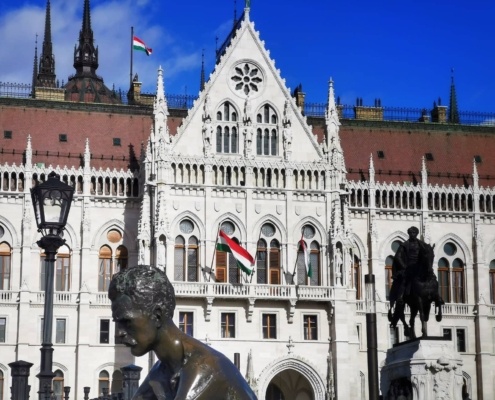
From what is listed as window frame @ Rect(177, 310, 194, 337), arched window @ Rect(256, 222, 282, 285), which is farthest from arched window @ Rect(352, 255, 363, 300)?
window frame @ Rect(177, 310, 194, 337)

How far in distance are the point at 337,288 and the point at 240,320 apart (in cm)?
508

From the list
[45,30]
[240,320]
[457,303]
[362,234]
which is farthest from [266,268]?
[45,30]

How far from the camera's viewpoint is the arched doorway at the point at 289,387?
5488 cm

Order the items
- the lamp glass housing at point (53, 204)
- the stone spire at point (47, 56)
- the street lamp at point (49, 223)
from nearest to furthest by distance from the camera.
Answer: the street lamp at point (49, 223), the lamp glass housing at point (53, 204), the stone spire at point (47, 56)

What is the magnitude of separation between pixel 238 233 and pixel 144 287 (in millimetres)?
49340

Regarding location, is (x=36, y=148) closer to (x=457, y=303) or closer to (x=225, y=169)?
(x=225, y=169)

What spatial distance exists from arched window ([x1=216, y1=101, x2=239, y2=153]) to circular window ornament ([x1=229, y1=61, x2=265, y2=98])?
3.32ft

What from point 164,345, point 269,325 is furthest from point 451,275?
point 164,345

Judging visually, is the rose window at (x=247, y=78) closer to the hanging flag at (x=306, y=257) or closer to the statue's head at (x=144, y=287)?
the hanging flag at (x=306, y=257)

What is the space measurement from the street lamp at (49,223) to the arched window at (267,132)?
126 feet

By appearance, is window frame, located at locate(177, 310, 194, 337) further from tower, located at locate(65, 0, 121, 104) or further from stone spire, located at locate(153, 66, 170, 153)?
tower, located at locate(65, 0, 121, 104)

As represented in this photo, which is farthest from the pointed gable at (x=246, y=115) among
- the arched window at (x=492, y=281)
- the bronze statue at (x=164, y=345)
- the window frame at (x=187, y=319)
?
the bronze statue at (x=164, y=345)

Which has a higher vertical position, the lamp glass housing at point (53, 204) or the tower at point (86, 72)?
the tower at point (86, 72)

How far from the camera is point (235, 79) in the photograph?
56.4m
